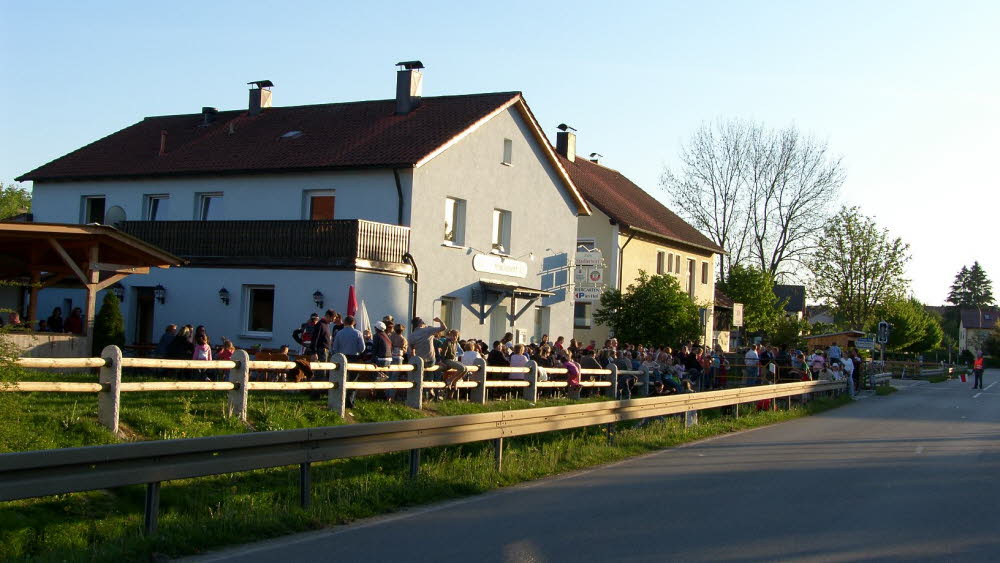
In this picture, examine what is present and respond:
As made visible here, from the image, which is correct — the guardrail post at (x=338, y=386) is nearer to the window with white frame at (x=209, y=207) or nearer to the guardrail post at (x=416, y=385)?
the guardrail post at (x=416, y=385)

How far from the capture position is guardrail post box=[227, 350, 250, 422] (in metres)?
12.6

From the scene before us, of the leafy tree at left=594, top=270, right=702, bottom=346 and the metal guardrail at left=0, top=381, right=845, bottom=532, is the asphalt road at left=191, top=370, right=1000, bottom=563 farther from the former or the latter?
the leafy tree at left=594, top=270, right=702, bottom=346

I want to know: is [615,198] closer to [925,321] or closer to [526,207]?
[526,207]

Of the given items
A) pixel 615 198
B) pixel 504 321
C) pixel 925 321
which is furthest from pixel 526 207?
pixel 925 321

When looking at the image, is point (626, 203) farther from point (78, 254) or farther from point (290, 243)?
point (78, 254)

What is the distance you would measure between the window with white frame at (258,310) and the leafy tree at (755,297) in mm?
36037

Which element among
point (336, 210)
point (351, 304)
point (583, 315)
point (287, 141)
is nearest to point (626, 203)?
point (583, 315)

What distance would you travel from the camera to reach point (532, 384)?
1956 cm

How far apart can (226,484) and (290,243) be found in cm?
1703

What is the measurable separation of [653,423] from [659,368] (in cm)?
866

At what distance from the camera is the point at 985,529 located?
9375mm

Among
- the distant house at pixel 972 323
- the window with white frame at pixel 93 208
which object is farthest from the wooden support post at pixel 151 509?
the distant house at pixel 972 323

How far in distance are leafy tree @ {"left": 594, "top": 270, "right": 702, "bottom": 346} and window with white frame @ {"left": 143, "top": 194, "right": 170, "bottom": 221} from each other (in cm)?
1807

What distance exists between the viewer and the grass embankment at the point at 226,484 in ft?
25.5
